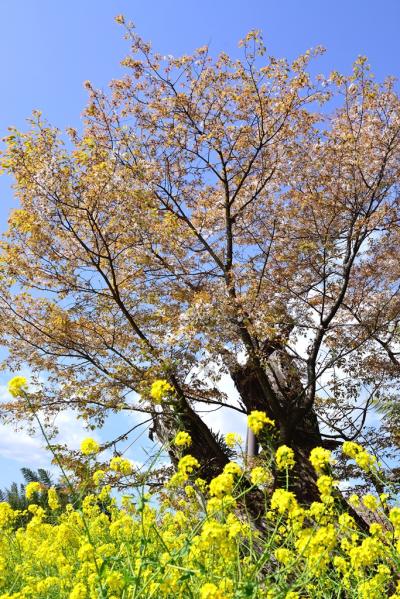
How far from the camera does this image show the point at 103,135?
9.59m

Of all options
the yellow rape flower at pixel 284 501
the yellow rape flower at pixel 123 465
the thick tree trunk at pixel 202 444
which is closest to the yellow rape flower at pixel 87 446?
the yellow rape flower at pixel 123 465

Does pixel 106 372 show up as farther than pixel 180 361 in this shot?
Yes

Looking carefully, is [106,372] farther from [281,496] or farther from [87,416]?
[281,496]

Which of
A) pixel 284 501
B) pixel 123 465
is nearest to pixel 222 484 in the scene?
pixel 284 501

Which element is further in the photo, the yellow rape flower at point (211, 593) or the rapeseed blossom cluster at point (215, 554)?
the rapeseed blossom cluster at point (215, 554)

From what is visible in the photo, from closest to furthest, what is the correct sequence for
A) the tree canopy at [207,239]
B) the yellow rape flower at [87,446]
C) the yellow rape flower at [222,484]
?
1. the yellow rape flower at [222,484]
2. the yellow rape flower at [87,446]
3. the tree canopy at [207,239]

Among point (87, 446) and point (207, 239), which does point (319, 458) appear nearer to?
point (87, 446)

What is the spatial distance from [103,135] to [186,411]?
481 centimetres

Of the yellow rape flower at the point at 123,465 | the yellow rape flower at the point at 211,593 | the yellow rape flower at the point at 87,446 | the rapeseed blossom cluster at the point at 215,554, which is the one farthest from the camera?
the yellow rape flower at the point at 123,465

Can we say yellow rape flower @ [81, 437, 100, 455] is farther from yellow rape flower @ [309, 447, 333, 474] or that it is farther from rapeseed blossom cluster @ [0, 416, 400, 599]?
yellow rape flower @ [309, 447, 333, 474]

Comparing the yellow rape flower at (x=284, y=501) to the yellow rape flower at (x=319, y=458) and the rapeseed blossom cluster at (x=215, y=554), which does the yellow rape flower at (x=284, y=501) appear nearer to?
the rapeseed blossom cluster at (x=215, y=554)

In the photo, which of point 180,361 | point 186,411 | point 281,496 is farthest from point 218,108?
point 281,496

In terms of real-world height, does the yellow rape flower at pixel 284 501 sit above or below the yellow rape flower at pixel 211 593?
above

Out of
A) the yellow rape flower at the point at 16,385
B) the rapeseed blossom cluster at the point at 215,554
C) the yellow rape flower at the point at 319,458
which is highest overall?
the yellow rape flower at the point at 16,385
